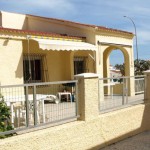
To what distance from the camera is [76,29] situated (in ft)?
68.5

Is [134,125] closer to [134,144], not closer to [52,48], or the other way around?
[134,144]

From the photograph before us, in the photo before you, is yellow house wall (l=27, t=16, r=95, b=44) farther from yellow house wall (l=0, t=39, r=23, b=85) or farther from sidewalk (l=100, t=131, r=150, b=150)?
sidewalk (l=100, t=131, r=150, b=150)

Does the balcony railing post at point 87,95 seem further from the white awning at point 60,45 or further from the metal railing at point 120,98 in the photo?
the white awning at point 60,45

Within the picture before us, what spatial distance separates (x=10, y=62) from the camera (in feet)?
50.2

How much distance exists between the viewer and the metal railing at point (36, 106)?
27.2 feet

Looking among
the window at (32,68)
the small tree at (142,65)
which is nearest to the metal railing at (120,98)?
the window at (32,68)

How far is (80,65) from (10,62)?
778 cm

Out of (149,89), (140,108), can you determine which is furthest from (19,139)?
(149,89)

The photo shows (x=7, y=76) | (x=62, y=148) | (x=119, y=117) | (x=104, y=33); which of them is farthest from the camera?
(x=104, y=33)

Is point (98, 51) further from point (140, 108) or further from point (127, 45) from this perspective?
point (140, 108)

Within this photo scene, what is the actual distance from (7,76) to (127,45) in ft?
36.4

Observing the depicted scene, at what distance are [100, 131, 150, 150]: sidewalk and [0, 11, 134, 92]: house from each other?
21.8 feet

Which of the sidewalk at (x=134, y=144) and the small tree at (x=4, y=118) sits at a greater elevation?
the small tree at (x=4, y=118)

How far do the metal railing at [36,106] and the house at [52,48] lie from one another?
5.71 m
